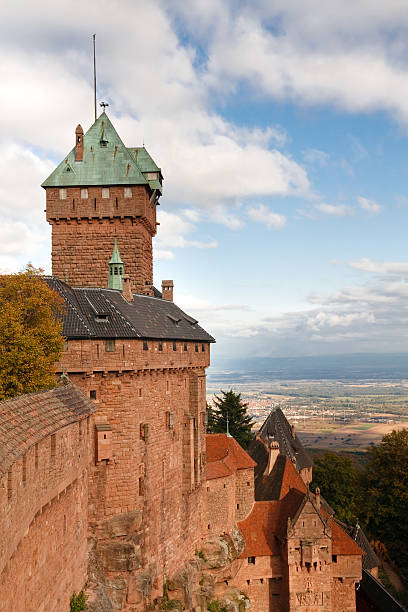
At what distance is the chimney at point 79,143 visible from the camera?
3400 centimetres

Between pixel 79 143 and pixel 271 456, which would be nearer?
pixel 79 143

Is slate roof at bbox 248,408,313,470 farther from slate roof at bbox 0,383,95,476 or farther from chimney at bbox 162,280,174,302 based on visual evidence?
slate roof at bbox 0,383,95,476

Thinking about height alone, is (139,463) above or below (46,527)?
below

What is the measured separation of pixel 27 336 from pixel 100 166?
17005mm

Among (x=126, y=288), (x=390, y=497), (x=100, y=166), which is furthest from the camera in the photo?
(x=390, y=497)

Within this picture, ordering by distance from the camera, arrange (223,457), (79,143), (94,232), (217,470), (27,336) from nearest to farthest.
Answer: (27,336), (94,232), (79,143), (217,470), (223,457)

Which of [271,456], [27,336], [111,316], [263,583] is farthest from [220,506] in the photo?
[27,336]

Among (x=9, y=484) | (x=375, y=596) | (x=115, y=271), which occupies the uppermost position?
(x=115, y=271)

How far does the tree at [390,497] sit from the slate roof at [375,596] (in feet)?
24.8

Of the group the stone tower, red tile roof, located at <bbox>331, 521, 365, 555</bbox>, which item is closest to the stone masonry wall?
the stone tower

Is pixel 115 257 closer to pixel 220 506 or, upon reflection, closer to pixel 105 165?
pixel 105 165

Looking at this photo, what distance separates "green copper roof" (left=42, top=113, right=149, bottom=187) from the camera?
108ft

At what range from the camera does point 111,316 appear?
25.5m

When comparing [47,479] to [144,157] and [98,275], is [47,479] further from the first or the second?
[144,157]
